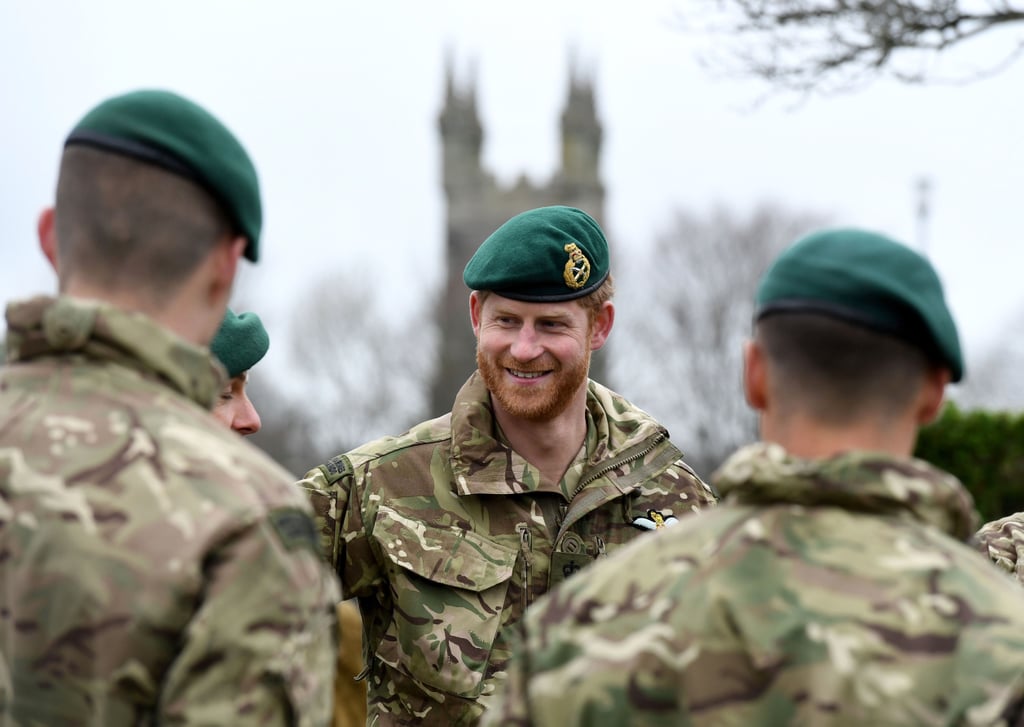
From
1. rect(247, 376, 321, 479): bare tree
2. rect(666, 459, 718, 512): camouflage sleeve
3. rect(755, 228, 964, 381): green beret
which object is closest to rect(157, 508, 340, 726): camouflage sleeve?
rect(755, 228, 964, 381): green beret

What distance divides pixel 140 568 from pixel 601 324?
300cm

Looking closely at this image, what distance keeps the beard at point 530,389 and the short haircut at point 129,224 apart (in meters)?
2.30

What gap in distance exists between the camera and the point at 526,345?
201 inches

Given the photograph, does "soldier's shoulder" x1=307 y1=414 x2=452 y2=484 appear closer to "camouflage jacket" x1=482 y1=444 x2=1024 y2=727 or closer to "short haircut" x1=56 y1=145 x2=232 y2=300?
"short haircut" x1=56 y1=145 x2=232 y2=300

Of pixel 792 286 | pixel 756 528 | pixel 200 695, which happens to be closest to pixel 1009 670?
pixel 756 528

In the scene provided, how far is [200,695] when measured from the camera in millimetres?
2598

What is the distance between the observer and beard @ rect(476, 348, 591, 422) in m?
5.12

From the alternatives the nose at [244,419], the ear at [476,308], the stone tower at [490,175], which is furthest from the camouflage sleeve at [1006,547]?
the stone tower at [490,175]

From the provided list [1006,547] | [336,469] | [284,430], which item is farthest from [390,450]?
[284,430]

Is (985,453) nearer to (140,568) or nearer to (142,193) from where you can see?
(142,193)

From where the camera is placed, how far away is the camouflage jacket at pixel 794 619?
2.60 metres

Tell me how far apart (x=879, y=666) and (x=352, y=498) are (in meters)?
2.68

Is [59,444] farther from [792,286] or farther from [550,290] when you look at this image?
[550,290]

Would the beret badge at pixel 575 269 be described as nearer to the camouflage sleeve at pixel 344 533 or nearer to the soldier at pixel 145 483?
the camouflage sleeve at pixel 344 533
